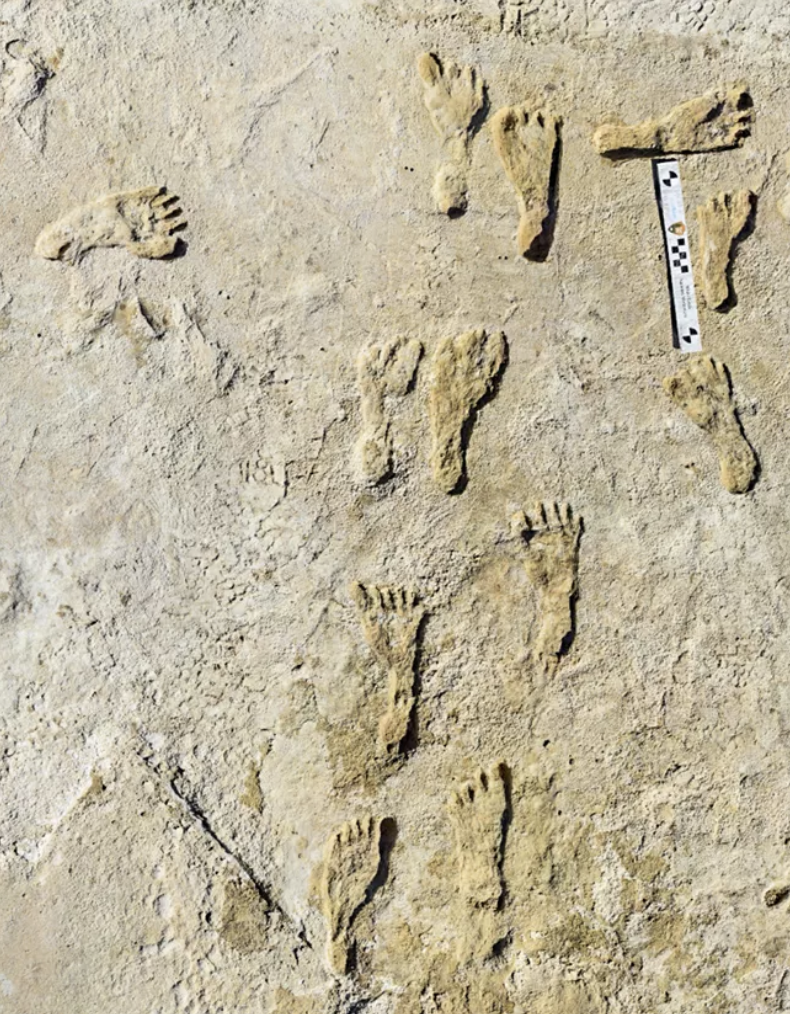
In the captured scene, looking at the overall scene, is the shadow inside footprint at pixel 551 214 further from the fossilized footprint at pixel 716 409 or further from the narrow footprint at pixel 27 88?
the narrow footprint at pixel 27 88

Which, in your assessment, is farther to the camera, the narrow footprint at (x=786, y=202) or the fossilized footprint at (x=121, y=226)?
the narrow footprint at (x=786, y=202)

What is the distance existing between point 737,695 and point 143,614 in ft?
6.17

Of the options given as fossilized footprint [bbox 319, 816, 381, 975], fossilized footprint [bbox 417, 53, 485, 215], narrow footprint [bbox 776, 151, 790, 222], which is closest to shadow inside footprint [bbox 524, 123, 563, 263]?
fossilized footprint [bbox 417, 53, 485, 215]

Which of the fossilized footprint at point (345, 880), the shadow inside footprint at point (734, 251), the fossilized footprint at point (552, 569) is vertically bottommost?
the fossilized footprint at point (345, 880)

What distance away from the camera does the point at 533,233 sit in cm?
277

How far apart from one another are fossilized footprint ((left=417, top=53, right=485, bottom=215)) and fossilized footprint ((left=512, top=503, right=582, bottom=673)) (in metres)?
1.01

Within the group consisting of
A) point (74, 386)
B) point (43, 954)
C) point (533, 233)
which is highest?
point (533, 233)

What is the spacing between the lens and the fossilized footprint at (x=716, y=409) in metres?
2.80

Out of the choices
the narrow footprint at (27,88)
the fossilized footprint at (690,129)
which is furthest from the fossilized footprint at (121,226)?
the fossilized footprint at (690,129)

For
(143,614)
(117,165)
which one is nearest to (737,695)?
(143,614)

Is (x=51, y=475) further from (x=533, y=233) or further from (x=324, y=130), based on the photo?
(x=533, y=233)

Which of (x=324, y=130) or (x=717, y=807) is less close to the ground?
(x=324, y=130)

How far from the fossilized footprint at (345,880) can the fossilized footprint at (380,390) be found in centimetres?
110

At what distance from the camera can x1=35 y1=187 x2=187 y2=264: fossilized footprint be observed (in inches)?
107
